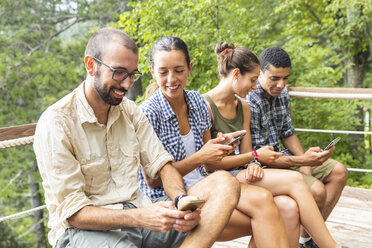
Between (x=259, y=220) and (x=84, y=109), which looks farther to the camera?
(x=259, y=220)

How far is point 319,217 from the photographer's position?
2066 mm

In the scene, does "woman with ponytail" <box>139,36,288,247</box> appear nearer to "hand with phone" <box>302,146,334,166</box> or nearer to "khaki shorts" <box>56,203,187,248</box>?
"khaki shorts" <box>56,203,187,248</box>

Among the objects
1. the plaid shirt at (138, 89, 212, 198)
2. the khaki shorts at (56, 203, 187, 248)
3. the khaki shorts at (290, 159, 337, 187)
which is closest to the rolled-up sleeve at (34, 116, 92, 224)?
the khaki shorts at (56, 203, 187, 248)

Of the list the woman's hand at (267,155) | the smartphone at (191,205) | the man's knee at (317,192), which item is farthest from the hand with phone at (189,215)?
the man's knee at (317,192)

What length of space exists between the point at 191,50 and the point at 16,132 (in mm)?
2710

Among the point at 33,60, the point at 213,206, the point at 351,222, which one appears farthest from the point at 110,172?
the point at 33,60

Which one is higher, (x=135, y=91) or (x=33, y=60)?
(x=33, y=60)

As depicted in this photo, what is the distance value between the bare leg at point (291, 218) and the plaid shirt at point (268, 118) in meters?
0.57

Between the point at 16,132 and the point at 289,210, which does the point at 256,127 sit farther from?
the point at 16,132

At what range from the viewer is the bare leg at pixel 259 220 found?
71.4 inches

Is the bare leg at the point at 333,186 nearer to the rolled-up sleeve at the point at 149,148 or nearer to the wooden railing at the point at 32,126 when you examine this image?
the wooden railing at the point at 32,126

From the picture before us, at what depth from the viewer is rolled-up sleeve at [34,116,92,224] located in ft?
4.88

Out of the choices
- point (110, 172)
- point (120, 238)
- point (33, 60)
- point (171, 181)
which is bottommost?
point (120, 238)

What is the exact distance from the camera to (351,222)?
3.04 m
